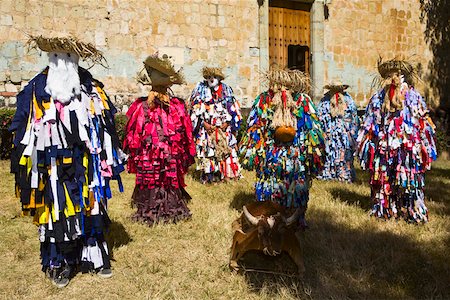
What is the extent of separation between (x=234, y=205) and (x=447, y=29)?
1365 cm

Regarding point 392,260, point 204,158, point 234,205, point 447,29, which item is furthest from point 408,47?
point 392,260

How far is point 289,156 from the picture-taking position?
4.62 metres

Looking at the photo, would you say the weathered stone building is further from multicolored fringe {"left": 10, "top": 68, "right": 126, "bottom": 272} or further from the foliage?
multicolored fringe {"left": 10, "top": 68, "right": 126, "bottom": 272}

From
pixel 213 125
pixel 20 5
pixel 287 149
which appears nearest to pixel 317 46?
pixel 213 125

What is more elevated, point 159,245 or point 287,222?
point 287,222

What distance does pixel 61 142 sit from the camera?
347cm

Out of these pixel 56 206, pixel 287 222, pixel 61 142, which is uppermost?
pixel 61 142

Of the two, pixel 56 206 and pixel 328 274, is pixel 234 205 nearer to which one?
pixel 328 274

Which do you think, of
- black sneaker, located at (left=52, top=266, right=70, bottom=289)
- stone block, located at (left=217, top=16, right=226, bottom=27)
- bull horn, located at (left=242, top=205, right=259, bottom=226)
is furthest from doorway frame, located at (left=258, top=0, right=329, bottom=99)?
black sneaker, located at (left=52, top=266, right=70, bottom=289)

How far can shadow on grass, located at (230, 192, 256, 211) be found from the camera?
20.0ft

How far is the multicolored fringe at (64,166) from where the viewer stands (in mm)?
3432

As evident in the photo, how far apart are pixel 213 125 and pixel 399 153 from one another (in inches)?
142

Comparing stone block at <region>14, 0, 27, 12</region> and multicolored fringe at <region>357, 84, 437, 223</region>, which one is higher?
stone block at <region>14, 0, 27, 12</region>

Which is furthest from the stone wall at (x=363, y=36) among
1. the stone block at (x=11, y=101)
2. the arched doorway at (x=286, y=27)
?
the stone block at (x=11, y=101)
